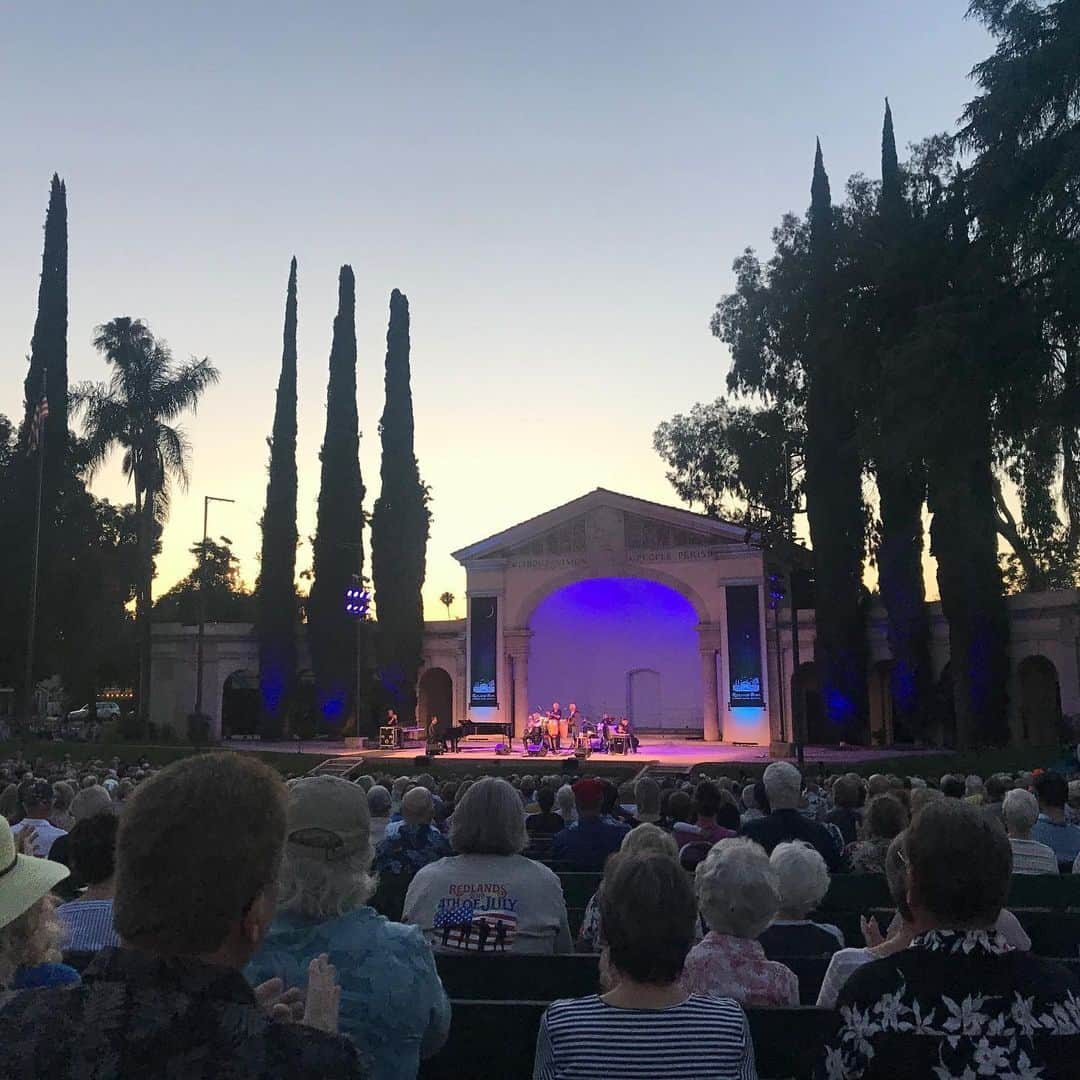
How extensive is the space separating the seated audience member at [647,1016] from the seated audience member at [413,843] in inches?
136

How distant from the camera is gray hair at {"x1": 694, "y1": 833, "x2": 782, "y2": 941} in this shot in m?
3.10

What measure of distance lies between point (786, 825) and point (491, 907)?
7.84 ft

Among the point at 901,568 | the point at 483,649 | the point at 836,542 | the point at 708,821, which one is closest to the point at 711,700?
the point at 836,542

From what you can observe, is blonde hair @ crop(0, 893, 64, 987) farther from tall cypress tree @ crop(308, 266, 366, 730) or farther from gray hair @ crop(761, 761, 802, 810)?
tall cypress tree @ crop(308, 266, 366, 730)

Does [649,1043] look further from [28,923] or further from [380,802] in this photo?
[380,802]

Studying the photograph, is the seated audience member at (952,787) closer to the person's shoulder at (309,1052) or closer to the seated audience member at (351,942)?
the seated audience member at (351,942)

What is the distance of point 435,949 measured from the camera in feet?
11.9

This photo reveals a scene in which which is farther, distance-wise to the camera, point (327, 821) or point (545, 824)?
point (545, 824)

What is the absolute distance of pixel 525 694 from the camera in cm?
3359

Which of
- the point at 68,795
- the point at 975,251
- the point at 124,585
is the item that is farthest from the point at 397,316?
the point at 68,795

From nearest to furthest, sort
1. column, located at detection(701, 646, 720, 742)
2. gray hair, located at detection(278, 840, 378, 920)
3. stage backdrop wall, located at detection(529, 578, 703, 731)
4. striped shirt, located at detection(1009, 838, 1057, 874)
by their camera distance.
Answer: gray hair, located at detection(278, 840, 378, 920) < striped shirt, located at detection(1009, 838, 1057, 874) < column, located at detection(701, 646, 720, 742) < stage backdrop wall, located at detection(529, 578, 703, 731)

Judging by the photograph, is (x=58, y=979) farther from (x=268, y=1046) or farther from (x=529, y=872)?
(x=529, y=872)

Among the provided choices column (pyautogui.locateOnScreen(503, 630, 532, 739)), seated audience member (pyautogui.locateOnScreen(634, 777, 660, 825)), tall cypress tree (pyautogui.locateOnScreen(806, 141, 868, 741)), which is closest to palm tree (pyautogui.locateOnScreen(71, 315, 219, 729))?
column (pyautogui.locateOnScreen(503, 630, 532, 739))

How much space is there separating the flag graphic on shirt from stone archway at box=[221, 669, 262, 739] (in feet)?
119
